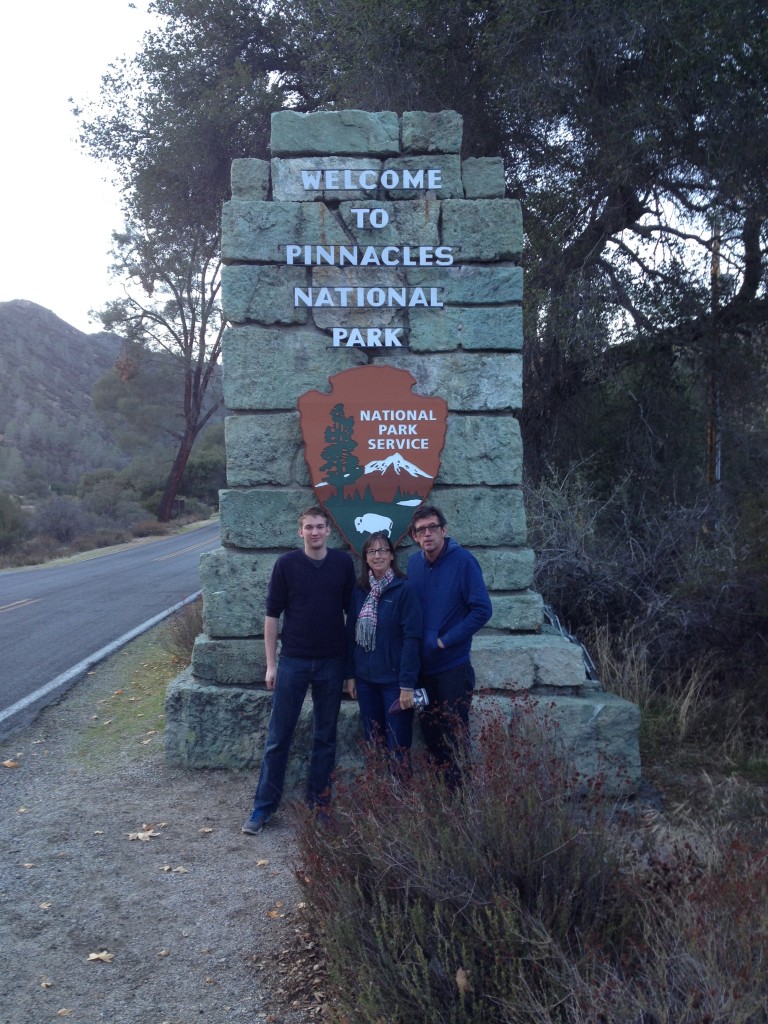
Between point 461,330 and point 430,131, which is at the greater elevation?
point 430,131

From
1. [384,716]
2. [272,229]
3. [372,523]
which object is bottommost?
[384,716]

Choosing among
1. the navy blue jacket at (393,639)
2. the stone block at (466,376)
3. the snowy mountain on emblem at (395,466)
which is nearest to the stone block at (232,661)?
the navy blue jacket at (393,639)

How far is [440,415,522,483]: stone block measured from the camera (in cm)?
641

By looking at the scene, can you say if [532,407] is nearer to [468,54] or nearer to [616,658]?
[468,54]

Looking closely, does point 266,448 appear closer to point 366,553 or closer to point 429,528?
point 366,553

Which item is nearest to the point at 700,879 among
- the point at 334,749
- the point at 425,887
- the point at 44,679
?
the point at 425,887

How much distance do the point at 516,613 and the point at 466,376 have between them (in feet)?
5.24

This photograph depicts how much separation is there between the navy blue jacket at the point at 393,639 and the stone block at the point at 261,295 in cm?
203

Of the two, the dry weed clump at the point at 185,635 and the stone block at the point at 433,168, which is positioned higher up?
the stone block at the point at 433,168

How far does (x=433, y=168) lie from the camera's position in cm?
645

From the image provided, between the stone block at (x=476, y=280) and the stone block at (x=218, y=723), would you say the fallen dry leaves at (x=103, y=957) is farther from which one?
the stone block at (x=476, y=280)

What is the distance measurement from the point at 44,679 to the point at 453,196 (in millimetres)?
6122

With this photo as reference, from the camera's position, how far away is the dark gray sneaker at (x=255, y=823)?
5469 mm

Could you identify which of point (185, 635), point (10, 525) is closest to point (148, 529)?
point (10, 525)
